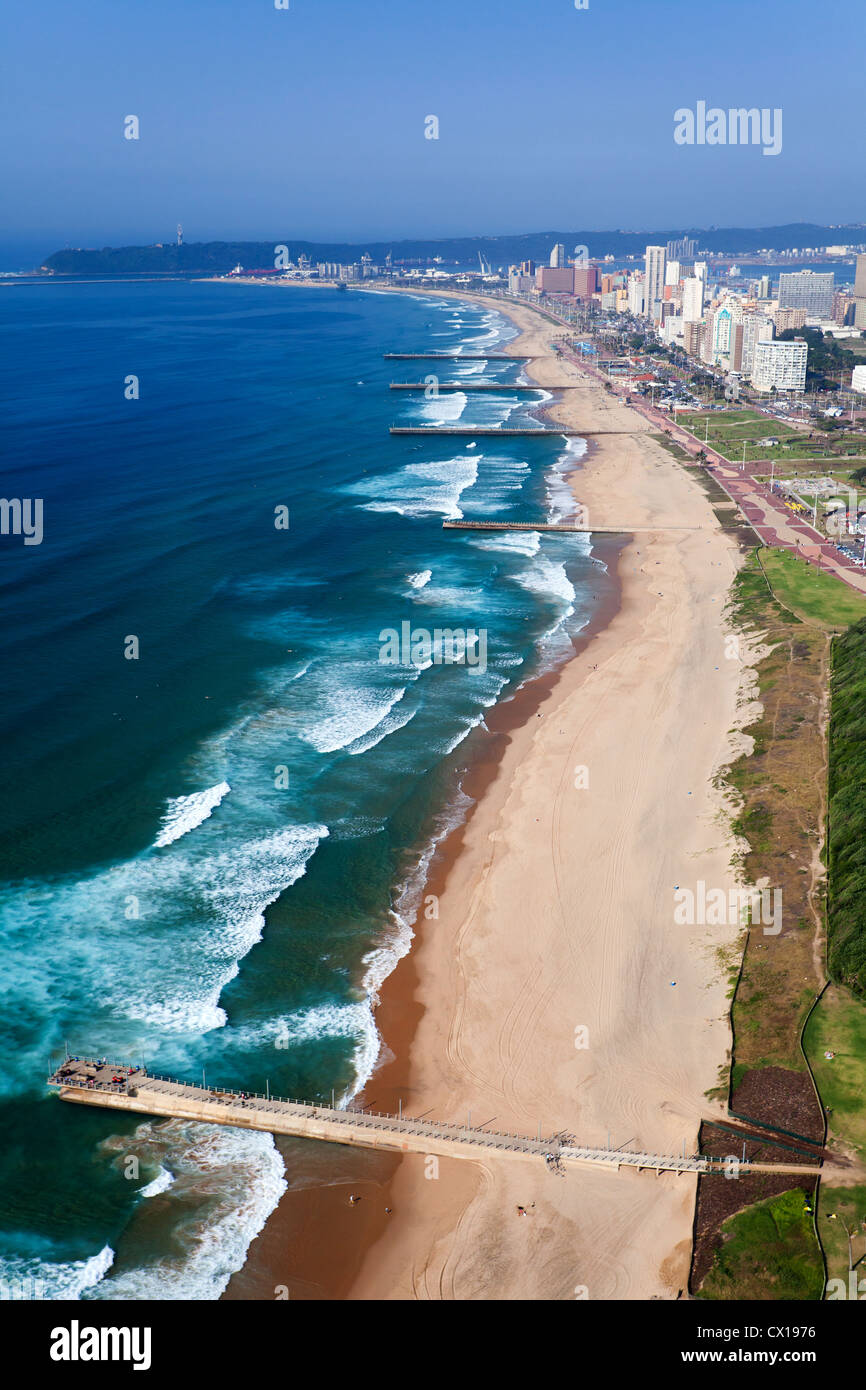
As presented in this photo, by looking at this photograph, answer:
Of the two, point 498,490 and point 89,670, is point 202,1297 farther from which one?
point 498,490

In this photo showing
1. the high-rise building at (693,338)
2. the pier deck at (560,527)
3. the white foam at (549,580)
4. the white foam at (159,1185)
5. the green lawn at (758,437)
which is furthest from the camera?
the high-rise building at (693,338)

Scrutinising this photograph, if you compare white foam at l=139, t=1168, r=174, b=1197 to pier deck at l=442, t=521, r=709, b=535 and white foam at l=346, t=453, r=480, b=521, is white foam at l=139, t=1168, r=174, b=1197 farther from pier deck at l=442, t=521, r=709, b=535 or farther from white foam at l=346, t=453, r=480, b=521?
white foam at l=346, t=453, r=480, b=521

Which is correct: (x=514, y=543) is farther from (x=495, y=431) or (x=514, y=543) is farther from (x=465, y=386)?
(x=465, y=386)

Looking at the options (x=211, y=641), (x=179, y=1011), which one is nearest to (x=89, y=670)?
(x=211, y=641)

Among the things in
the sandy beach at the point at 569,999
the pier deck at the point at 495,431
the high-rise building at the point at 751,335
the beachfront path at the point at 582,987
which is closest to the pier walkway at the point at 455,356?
the high-rise building at the point at 751,335

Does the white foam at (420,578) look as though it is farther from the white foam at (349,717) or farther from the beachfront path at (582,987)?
the white foam at (349,717)

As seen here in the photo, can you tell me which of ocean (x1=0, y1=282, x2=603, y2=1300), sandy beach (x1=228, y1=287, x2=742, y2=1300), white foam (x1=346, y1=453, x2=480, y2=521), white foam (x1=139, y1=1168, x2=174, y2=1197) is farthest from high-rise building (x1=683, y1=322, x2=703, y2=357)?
white foam (x1=139, y1=1168, x2=174, y2=1197)
